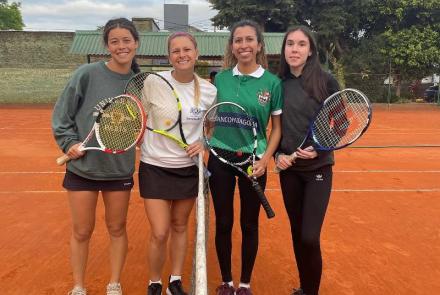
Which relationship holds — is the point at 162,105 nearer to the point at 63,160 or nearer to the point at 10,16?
the point at 63,160

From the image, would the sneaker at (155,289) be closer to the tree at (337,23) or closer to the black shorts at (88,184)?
the black shorts at (88,184)

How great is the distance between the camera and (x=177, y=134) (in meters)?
2.91

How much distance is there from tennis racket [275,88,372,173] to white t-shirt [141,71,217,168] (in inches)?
25.8

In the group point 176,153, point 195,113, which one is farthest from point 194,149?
point 195,113

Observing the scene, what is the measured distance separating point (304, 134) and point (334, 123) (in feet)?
0.70

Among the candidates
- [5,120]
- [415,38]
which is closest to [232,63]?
[5,120]

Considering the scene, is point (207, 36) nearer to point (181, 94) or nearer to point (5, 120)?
point (5, 120)

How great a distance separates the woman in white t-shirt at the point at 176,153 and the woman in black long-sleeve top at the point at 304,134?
549mm

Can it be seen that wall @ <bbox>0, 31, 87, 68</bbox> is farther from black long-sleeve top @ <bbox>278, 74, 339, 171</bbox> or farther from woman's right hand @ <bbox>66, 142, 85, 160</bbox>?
black long-sleeve top @ <bbox>278, 74, 339, 171</bbox>

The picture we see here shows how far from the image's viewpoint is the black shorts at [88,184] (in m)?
2.91

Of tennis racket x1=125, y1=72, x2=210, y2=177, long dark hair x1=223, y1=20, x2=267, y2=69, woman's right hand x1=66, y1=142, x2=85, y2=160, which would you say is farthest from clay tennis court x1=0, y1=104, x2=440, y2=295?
long dark hair x1=223, y1=20, x2=267, y2=69

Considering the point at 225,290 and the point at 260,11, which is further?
the point at 260,11

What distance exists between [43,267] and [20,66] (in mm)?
26174

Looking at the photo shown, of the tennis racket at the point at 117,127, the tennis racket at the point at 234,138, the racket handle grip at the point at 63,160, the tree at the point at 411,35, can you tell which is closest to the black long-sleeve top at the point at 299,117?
the tennis racket at the point at 234,138
